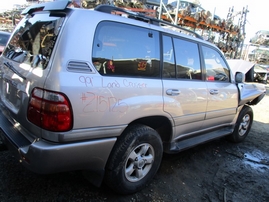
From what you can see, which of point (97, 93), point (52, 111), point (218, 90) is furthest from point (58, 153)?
point (218, 90)

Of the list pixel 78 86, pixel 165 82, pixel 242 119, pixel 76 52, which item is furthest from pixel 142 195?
pixel 242 119

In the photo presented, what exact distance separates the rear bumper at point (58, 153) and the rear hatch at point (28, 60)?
112mm

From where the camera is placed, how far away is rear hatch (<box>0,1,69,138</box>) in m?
1.93

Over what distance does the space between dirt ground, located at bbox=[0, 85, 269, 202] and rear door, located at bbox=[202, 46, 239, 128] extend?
0.63m

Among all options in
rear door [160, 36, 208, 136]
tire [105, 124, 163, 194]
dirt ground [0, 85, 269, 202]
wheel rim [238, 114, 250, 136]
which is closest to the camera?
tire [105, 124, 163, 194]

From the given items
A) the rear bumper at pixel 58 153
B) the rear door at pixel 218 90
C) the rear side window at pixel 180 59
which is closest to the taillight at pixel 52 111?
the rear bumper at pixel 58 153

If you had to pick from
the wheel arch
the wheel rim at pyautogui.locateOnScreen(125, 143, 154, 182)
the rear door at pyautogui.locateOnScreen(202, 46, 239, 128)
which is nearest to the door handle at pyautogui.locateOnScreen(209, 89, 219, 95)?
the rear door at pyautogui.locateOnScreen(202, 46, 239, 128)

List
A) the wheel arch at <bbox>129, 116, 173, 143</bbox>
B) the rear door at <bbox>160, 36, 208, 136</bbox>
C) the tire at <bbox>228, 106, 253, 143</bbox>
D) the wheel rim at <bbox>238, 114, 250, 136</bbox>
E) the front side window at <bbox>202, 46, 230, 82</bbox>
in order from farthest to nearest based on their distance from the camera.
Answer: the wheel rim at <bbox>238, 114, 250, 136</bbox>, the tire at <bbox>228, 106, 253, 143</bbox>, the front side window at <bbox>202, 46, 230, 82</bbox>, the rear door at <bbox>160, 36, 208, 136</bbox>, the wheel arch at <bbox>129, 116, 173, 143</bbox>

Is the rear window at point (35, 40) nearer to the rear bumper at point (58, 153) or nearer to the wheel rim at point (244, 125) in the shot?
the rear bumper at point (58, 153)

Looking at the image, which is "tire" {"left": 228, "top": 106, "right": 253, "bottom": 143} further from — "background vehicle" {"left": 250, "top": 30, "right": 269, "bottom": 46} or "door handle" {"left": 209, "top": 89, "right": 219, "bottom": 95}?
"background vehicle" {"left": 250, "top": 30, "right": 269, "bottom": 46}

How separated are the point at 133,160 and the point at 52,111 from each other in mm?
1076

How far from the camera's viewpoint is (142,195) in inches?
A: 99.7

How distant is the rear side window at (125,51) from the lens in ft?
6.70

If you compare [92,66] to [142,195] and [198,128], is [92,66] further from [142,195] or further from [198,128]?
[198,128]
